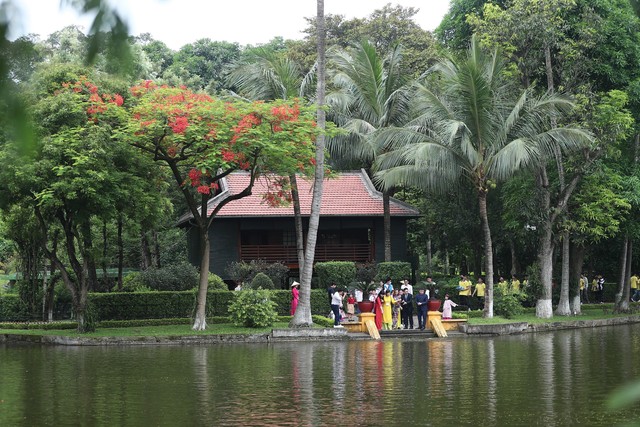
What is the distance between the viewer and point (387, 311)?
29938 mm

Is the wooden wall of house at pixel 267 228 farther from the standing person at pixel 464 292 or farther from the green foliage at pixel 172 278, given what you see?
the standing person at pixel 464 292

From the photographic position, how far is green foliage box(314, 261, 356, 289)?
36.6 m

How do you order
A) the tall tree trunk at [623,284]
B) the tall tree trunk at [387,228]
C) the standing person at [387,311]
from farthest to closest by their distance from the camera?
the tall tree trunk at [387,228]
the tall tree trunk at [623,284]
the standing person at [387,311]

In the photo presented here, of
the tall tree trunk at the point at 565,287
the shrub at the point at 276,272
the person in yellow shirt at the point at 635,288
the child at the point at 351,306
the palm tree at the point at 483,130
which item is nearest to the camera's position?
the palm tree at the point at 483,130

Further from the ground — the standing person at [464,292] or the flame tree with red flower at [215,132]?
the flame tree with red flower at [215,132]

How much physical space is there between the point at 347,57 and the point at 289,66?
558 centimetres

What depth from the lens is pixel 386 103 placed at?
39156mm

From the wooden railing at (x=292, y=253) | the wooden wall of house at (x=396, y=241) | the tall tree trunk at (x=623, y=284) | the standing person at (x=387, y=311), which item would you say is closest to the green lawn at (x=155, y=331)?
the standing person at (x=387, y=311)

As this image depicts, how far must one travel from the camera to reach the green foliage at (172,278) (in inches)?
1366

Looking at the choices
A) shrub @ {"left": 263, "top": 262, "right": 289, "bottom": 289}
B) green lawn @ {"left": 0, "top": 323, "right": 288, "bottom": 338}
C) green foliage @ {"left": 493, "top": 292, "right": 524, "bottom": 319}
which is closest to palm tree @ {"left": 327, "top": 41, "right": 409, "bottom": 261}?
shrub @ {"left": 263, "top": 262, "right": 289, "bottom": 289}

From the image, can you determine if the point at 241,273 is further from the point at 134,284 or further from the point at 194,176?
the point at 194,176

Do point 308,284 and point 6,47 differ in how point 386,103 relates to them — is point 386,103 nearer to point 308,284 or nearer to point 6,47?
point 308,284

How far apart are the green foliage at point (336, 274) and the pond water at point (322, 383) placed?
384 inches

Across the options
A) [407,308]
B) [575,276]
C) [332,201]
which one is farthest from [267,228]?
[575,276]
